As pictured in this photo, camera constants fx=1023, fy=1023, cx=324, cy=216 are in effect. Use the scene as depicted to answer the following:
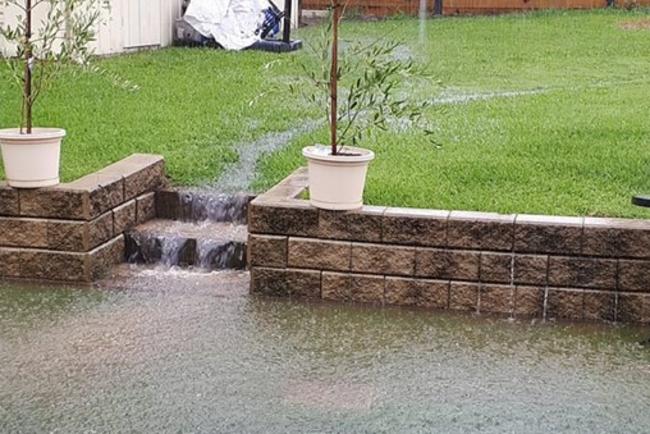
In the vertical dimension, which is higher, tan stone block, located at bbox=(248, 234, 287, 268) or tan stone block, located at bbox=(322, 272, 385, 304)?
tan stone block, located at bbox=(248, 234, 287, 268)

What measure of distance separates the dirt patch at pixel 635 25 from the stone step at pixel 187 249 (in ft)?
36.4

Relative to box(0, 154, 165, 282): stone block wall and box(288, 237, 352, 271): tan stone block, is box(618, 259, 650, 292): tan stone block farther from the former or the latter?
box(0, 154, 165, 282): stone block wall

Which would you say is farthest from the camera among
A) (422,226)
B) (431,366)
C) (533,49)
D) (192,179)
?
(533,49)

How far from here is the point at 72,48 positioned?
5574 millimetres

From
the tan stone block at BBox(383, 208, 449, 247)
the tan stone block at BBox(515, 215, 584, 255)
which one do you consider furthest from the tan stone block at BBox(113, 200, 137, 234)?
the tan stone block at BBox(515, 215, 584, 255)

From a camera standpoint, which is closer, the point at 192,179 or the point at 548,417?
the point at 548,417

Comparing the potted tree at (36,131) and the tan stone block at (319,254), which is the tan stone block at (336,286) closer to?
the tan stone block at (319,254)

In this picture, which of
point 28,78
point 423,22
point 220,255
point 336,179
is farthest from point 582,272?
point 423,22

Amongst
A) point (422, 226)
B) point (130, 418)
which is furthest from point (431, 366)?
point (130, 418)

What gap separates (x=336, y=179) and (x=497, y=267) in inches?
35.0

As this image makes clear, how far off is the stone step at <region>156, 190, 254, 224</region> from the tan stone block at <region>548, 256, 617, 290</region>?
199 centimetres

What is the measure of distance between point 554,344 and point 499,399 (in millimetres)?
755

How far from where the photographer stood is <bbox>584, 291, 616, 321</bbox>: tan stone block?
4.85 metres

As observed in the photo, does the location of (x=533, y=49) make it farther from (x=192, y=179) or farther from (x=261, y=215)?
(x=261, y=215)
